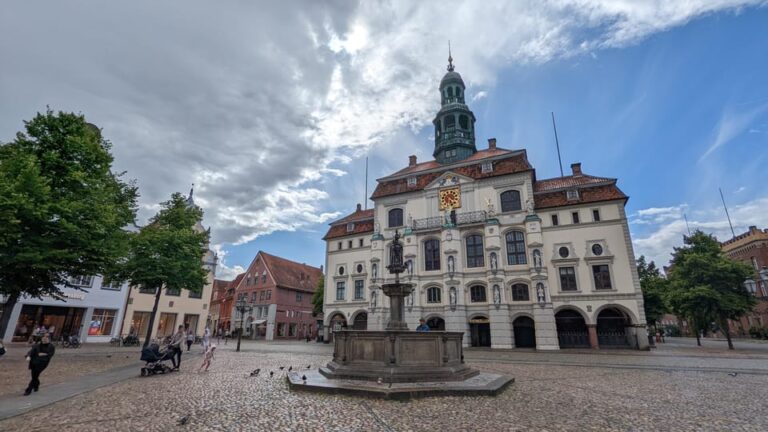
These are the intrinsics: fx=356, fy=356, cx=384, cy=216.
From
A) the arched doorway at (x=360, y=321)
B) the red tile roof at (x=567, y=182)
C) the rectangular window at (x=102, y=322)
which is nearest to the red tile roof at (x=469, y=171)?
the red tile roof at (x=567, y=182)

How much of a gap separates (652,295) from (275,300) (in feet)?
150

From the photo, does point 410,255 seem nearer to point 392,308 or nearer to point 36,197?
point 392,308

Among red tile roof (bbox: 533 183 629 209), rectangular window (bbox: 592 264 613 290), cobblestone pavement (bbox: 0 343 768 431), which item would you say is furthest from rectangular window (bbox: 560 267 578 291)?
cobblestone pavement (bbox: 0 343 768 431)

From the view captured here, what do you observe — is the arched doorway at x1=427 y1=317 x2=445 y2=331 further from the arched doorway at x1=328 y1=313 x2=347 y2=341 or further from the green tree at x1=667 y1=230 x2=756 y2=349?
the green tree at x1=667 y1=230 x2=756 y2=349

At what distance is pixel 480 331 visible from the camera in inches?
1256

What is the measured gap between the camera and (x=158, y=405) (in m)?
7.97

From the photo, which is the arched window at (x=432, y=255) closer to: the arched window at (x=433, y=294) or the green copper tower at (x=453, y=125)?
the arched window at (x=433, y=294)

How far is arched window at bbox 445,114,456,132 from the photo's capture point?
41.5 meters

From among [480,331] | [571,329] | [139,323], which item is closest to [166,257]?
[139,323]

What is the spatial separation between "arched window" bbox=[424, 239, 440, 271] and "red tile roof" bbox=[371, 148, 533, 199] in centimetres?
594

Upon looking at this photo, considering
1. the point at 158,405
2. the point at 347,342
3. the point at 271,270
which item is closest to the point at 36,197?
the point at 158,405

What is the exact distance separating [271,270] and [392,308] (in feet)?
144

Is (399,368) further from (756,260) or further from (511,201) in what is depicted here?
(756,260)

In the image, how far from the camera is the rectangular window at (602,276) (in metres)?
28.7
